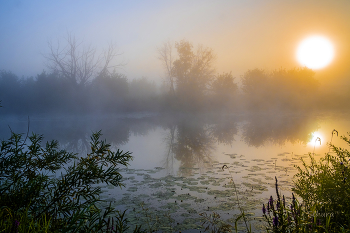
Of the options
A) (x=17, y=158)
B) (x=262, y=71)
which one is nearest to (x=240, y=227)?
(x=17, y=158)

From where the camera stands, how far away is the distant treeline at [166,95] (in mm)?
28234

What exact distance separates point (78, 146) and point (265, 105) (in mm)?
29277

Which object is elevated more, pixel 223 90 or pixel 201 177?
pixel 223 90

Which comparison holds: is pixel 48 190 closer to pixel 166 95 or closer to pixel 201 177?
pixel 201 177

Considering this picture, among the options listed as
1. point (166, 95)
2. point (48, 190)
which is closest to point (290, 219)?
point (48, 190)

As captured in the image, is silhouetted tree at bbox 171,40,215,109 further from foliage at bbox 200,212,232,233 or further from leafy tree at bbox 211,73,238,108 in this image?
foliage at bbox 200,212,232,233

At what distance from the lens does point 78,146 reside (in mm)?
11312

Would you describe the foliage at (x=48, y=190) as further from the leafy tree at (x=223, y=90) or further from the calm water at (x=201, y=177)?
the leafy tree at (x=223, y=90)

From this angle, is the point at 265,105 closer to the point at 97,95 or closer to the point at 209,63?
the point at 209,63

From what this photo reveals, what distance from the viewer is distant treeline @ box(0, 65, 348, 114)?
2823 cm

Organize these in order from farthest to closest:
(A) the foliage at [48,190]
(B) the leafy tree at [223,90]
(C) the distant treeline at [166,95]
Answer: (B) the leafy tree at [223,90] → (C) the distant treeline at [166,95] → (A) the foliage at [48,190]

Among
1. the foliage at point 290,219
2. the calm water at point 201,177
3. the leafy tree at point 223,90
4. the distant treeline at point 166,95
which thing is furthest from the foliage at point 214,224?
the leafy tree at point 223,90

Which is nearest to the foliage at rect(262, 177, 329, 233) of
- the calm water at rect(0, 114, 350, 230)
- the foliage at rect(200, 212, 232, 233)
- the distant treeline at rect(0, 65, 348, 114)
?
the calm water at rect(0, 114, 350, 230)

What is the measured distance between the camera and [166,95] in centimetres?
3316
